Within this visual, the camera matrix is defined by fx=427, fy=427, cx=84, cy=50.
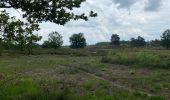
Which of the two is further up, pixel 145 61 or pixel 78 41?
pixel 78 41

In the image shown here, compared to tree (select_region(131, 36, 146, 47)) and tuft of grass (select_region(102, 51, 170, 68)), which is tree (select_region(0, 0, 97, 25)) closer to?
tuft of grass (select_region(102, 51, 170, 68))

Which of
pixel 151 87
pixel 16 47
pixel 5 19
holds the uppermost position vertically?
pixel 5 19

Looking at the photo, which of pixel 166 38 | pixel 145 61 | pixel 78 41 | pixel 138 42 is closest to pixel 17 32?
pixel 145 61

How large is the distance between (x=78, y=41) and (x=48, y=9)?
109869 millimetres

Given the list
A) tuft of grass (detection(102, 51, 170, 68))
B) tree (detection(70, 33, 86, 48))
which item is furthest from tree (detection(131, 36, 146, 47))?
tuft of grass (detection(102, 51, 170, 68))

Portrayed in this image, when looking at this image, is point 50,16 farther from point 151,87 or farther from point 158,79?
point 158,79

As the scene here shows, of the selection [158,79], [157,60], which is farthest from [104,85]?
[157,60]

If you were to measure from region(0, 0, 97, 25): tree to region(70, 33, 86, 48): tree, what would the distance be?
106 m

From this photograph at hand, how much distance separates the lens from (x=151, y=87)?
2392 cm

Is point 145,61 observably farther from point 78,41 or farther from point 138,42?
point 138,42

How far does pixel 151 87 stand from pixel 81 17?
12.5m

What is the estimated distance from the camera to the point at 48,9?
1239 cm

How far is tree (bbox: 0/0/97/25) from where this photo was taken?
1229cm

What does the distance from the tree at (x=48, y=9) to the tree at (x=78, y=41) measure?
106 meters
